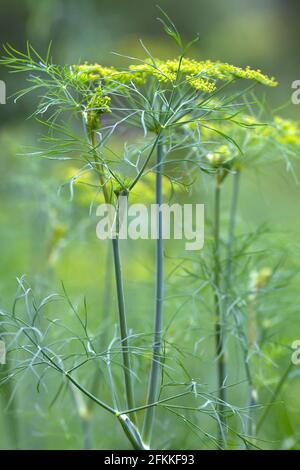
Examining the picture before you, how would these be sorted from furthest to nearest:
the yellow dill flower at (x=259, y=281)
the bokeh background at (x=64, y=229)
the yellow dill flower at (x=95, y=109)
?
the bokeh background at (x=64, y=229)
the yellow dill flower at (x=259, y=281)
the yellow dill flower at (x=95, y=109)

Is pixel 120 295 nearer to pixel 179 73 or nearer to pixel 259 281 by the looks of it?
pixel 179 73

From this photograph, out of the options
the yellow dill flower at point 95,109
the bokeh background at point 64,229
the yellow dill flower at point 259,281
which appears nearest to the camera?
the yellow dill flower at point 95,109

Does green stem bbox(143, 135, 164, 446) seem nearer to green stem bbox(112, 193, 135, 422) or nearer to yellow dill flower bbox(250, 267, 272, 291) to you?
green stem bbox(112, 193, 135, 422)

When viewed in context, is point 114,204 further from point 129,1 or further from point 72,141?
point 129,1

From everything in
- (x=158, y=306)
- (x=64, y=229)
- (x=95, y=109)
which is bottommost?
(x=158, y=306)

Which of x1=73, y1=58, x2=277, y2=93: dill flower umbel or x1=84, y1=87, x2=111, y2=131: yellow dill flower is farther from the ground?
x1=73, y1=58, x2=277, y2=93: dill flower umbel

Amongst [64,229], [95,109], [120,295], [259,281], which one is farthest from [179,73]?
[64,229]

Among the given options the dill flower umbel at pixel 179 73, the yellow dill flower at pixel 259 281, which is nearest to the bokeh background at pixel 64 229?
the yellow dill flower at pixel 259 281

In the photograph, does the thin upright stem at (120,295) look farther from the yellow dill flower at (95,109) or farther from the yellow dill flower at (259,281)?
the yellow dill flower at (259,281)

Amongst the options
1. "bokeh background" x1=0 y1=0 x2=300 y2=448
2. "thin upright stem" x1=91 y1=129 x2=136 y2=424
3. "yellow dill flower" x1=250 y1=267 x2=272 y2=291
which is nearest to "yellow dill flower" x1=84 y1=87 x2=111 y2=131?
"thin upright stem" x1=91 y1=129 x2=136 y2=424

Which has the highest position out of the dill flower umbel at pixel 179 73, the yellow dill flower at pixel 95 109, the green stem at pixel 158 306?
the dill flower umbel at pixel 179 73

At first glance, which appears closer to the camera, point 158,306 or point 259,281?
point 158,306
